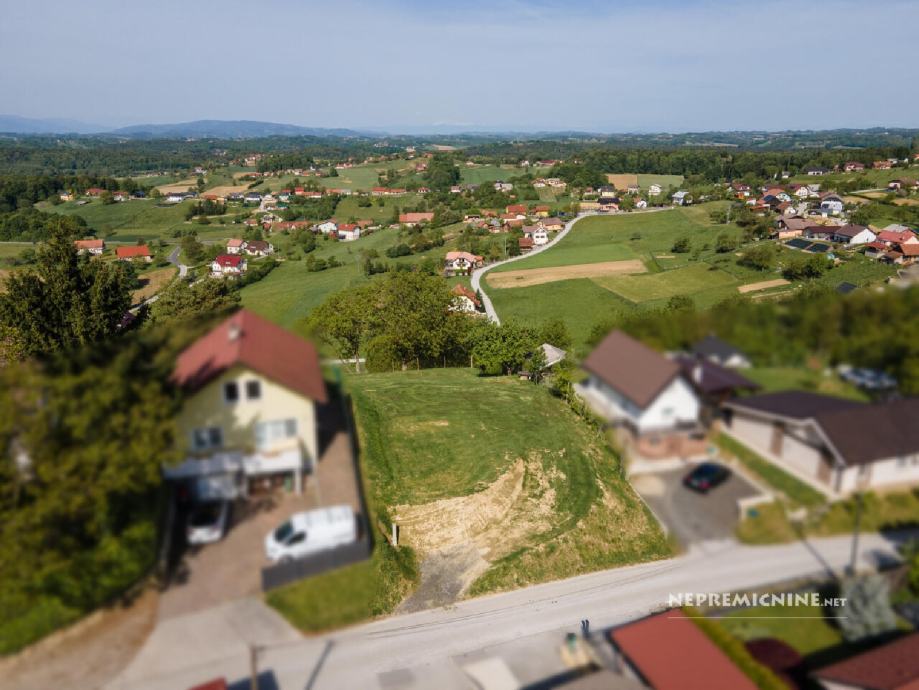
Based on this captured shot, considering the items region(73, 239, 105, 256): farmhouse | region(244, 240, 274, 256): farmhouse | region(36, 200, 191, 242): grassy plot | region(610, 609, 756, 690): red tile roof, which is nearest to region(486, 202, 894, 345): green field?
region(610, 609, 756, 690): red tile roof

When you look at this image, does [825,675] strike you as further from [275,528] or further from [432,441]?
[432,441]

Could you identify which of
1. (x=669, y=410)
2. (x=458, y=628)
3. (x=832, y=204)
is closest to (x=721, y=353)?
(x=669, y=410)

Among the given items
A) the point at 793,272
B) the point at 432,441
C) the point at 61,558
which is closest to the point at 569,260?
the point at 793,272

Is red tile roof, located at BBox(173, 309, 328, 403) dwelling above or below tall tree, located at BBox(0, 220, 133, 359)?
above

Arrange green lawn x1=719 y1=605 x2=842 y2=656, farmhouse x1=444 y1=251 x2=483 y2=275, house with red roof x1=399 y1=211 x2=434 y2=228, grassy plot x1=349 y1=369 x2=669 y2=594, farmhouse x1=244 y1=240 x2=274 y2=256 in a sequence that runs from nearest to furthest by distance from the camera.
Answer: green lawn x1=719 y1=605 x2=842 y2=656
grassy plot x1=349 y1=369 x2=669 y2=594
farmhouse x1=444 y1=251 x2=483 y2=275
farmhouse x1=244 y1=240 x2=274 y2=256
house with red roof x1=399 y1=211 x2=434 y2=228

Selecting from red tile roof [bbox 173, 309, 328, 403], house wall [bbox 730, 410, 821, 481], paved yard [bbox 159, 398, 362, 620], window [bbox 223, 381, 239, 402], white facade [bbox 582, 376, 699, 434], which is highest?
red tile roof [bbox 173, 309, 328, 403]

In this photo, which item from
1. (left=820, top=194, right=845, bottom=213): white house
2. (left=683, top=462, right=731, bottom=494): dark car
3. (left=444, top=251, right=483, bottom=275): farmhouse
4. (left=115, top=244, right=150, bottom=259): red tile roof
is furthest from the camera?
(left=115, top=244, right=150, bottom=259): red tile roof

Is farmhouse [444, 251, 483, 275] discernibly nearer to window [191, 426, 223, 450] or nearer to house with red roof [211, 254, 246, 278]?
house with red roof [211, 254, 246, 278]
